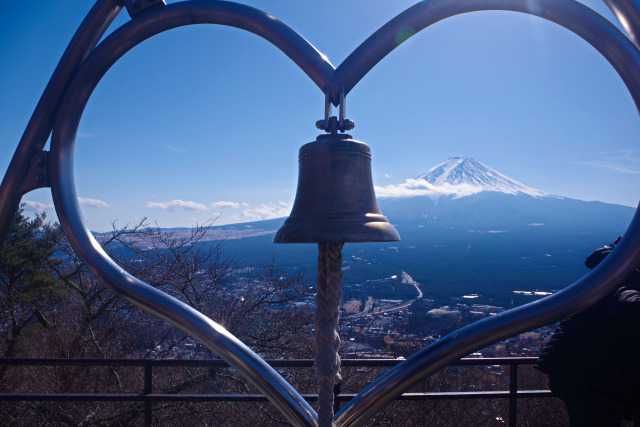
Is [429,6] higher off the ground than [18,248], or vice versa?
[429,6]

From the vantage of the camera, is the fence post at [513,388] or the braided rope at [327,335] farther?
the fence post at [513,388]

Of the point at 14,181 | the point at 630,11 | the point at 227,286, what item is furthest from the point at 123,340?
the point at 630,11

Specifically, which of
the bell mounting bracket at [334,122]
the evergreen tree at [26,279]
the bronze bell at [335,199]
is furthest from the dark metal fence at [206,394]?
the evergreen tree at [26,279]

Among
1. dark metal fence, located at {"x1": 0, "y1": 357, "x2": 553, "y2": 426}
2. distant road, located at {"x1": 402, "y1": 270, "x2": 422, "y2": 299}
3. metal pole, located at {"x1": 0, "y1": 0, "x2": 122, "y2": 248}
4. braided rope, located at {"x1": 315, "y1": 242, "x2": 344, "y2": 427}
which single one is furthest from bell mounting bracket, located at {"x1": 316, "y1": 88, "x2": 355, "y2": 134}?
distant road, located at {"x1": 402, "y1": 270, "x2": 422, "y2": 299}

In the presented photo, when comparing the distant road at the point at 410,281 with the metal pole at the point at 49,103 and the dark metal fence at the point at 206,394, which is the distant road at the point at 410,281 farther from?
the metal pole at the point at 49,103

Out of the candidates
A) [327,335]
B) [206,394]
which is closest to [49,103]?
[327,335]

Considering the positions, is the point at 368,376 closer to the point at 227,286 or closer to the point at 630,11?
the point at 227,286
